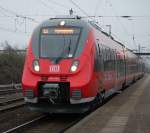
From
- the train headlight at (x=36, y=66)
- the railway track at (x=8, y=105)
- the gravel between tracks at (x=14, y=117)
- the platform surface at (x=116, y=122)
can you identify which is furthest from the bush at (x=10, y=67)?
the platform surface at (x=116, y=122)

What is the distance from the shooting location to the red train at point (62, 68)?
1413 cm

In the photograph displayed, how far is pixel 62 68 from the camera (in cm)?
1445

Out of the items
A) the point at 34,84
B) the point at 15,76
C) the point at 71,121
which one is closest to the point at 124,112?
the point at 71,121

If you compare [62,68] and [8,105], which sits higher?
[62,68]

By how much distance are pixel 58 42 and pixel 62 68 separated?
44.7 inches

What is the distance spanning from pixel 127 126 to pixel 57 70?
3685mm

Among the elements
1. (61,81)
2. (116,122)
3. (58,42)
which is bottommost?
(116,122)

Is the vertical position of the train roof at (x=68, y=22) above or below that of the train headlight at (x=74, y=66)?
above

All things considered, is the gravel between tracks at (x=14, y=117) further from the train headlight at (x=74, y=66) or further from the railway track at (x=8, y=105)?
the train headlight at (x=74, y=66)

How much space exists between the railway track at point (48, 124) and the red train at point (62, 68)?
479 millimetres

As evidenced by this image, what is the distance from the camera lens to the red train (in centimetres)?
1413

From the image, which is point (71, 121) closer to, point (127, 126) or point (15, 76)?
point (127, 126)

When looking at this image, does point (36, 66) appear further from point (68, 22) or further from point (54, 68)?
point (68, 22)

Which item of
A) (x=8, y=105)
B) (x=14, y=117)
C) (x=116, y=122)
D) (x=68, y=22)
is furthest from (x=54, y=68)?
(x=8, y=105)
